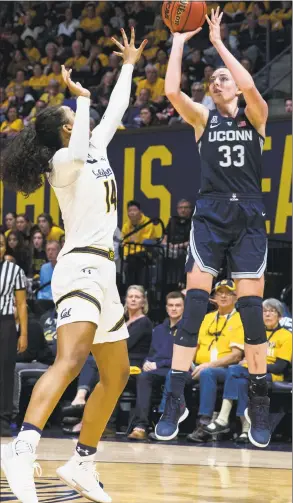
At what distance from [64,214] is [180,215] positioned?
796cm

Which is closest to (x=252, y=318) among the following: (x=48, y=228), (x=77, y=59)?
(x=48, y=228)

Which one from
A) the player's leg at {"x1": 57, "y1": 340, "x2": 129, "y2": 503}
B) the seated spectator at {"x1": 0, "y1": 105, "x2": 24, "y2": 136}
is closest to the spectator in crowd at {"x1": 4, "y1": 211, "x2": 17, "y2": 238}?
the seated spectator at {"x1": 0, "y1": 105, "x2": 24, "y2": 136}

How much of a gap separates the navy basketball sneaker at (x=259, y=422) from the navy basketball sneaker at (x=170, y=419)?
453 millimetres

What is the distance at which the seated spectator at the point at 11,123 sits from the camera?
57.1 ft

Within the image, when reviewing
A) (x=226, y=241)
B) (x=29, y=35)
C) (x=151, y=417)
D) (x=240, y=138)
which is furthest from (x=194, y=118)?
(x=29, y=35)

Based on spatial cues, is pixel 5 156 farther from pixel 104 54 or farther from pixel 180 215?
pixel 104 54

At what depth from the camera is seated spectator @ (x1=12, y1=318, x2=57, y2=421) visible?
11406mm

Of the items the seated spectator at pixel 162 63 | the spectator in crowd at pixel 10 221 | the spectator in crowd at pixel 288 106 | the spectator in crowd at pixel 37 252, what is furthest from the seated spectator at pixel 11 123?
the spectator in crowd at pixel 288 106

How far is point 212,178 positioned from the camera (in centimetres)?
652

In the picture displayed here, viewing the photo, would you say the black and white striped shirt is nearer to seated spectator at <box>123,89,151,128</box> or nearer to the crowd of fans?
the crowd of fans

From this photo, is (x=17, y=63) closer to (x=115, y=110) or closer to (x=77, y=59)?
(x=77, y=59)

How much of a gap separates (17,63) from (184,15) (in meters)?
13.7

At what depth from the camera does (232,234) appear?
21.3 feet

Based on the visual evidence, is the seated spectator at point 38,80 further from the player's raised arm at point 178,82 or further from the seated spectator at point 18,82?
the player's raised arm at point 178,82
